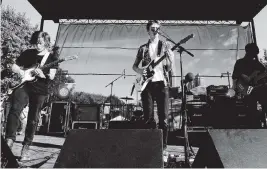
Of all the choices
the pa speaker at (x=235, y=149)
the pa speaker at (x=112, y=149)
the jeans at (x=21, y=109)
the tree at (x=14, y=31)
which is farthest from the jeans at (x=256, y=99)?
the tree at (x=14, y=31)

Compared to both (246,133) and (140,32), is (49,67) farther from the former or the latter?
(140,32)

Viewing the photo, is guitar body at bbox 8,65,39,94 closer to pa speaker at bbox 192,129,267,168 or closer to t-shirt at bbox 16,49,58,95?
t-shirt at bbox 16,49,58,95

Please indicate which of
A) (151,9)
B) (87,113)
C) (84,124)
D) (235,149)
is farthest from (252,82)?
(84,124)

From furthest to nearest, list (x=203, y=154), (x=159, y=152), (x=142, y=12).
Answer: (x=142, y=12) < (x=203, y=154) < (x=159, y=152)

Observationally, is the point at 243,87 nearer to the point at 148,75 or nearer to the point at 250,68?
the point at 250,68

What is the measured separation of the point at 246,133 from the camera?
6.20 feet

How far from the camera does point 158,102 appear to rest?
307cm

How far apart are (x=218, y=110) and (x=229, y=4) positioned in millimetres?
2591

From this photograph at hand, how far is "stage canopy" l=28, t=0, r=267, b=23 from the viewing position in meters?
5.36

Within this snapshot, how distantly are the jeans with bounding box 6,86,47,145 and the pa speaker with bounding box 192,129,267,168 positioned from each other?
2.18 m

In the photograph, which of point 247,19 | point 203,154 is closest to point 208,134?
point 203,154

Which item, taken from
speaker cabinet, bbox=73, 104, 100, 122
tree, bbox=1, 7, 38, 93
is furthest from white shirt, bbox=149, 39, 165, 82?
Result: tree, bbox=1, 7, 38, 93

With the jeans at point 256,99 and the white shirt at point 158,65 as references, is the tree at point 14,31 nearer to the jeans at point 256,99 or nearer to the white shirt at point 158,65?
the white shirt at point 158,65

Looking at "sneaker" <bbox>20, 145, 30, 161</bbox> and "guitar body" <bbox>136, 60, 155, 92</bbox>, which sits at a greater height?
"guitar body" <bbox>136, 60, 155, 92</bbox>
